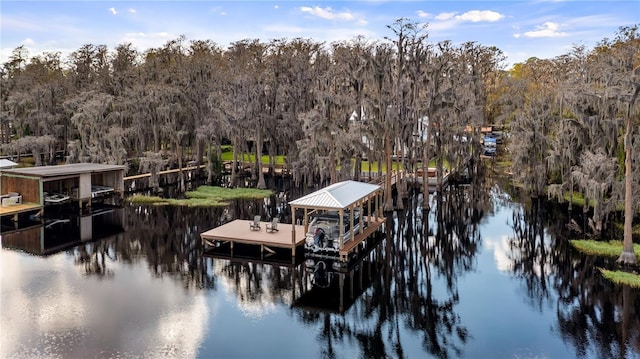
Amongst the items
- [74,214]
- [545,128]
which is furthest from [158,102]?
[545,128]

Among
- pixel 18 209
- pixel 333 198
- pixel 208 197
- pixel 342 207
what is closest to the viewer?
pixel 342 207

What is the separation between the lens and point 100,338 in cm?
1221

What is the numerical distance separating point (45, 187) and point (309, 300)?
71.8 ft

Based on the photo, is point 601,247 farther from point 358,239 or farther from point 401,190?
point 401,190

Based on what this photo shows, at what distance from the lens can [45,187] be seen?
29.4m

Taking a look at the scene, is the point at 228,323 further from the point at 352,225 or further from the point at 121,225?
the point at 121,225

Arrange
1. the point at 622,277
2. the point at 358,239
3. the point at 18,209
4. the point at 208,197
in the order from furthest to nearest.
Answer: the point at 208,197
the point at 18,209
the point at 358,239
the point at 622,277

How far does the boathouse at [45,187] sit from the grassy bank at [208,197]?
2.71m

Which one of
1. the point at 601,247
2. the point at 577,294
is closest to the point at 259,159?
the point at 601,247

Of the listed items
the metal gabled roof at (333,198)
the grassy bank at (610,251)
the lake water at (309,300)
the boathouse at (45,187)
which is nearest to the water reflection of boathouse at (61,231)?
the lake water at (309,300)

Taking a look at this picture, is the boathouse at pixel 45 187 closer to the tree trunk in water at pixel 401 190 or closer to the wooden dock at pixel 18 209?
the wooden dock at pixel 18 209

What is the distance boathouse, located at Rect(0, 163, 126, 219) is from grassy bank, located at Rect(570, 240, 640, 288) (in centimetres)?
2643

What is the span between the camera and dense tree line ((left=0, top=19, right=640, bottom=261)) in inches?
958

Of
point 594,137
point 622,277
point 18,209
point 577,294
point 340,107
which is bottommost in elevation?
point 577,294
